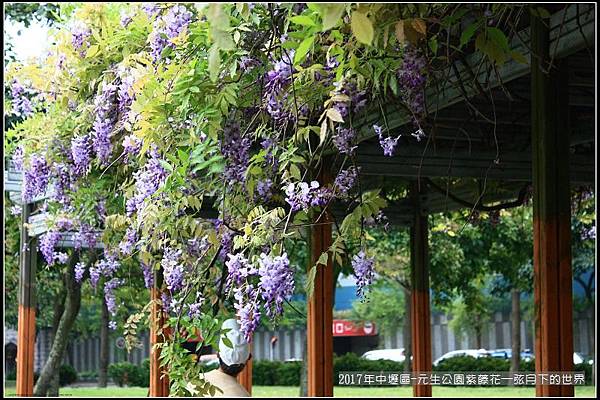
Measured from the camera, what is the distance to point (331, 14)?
7.56ft

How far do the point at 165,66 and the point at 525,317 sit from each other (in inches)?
831

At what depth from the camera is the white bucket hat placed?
13.4ft

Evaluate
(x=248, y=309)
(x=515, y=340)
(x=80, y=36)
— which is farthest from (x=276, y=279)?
(x=515, y=340)

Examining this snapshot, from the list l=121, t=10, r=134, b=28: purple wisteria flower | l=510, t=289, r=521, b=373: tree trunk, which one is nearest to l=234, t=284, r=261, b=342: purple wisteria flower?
l=121, t=10, r=134, b=28: purple wisteria flower

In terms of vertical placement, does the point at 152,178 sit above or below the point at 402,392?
above

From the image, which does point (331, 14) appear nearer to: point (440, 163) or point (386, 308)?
point (440, 163)

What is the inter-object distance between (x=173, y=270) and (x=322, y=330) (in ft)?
4.62

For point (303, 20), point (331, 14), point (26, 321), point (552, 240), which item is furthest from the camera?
point (26, 321)

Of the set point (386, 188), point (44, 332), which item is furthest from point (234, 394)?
point (44, 332)

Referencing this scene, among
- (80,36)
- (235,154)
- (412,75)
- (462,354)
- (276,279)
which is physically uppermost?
(80,36)

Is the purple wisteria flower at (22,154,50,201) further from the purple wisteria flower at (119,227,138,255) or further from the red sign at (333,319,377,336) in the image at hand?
the red sign at (333,319,377,336)

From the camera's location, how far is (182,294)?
4449mm

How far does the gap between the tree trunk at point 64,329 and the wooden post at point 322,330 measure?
7.52 metres

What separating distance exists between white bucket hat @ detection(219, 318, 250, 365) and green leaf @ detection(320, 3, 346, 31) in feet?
6.46
